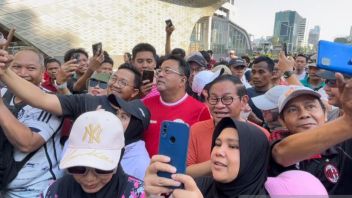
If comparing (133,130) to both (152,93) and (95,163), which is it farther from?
(152,93)

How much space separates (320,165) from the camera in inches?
72.6

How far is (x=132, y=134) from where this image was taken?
7.62 feet

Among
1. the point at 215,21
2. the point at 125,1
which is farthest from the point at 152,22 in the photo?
the point at 215,21

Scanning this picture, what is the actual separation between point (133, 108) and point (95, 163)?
84cm

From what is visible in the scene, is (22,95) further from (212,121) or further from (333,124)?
(333,124)

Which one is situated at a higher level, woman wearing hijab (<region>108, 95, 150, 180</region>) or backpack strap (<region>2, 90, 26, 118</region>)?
backpack strap (<region>2, 90, 26, 118</region>)

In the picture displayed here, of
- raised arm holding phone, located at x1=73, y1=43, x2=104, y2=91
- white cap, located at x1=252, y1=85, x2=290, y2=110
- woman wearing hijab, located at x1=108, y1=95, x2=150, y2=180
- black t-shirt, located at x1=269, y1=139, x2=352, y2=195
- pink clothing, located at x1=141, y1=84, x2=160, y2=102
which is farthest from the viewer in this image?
raised arm holding phone, located at x1=73, y1=43, x2=104, y2=91

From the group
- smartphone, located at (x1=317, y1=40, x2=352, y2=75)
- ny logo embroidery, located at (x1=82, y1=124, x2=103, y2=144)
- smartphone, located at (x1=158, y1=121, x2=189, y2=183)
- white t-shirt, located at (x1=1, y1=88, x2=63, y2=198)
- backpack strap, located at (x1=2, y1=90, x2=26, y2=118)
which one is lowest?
white t-shirt, located at (x1=1, y1=88, x2=63, y2=198)

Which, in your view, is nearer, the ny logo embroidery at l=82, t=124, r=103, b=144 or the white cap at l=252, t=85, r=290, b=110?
the ny logo embroidery at l=82, t=124, r=103, b=144

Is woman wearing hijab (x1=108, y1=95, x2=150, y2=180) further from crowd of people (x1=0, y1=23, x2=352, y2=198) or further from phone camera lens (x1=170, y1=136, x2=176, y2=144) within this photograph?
phone camera lens (x1=170, y1=136, x2=176, y2=144)

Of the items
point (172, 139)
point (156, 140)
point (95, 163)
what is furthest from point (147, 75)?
point (172, 139)

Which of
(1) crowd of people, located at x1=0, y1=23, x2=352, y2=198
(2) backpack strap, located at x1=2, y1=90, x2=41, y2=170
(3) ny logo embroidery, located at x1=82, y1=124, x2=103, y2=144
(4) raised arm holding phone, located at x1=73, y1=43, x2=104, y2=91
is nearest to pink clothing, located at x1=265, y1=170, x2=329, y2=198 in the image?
(1) crowd of people, located at x1=0, y1=23, x2=352, y2=198

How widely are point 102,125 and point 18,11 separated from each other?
65.8ft

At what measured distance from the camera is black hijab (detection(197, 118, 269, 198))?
153 cm
